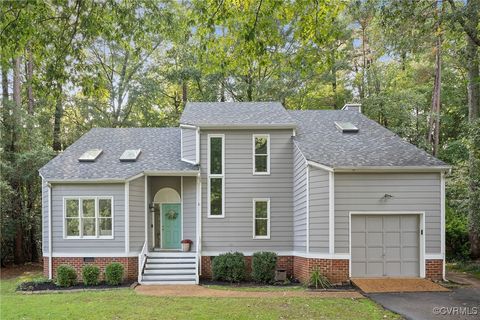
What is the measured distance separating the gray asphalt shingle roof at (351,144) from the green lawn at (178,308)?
4.23 m

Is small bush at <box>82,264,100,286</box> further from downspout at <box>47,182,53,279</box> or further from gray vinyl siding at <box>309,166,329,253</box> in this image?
gray vinyl siding at <box>309,166,329,253</box>

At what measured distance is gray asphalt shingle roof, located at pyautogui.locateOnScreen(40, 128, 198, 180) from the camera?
46.8 feet

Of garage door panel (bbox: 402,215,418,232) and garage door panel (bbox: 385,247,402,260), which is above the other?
garage door panel (bbox: 402,215,418,232)

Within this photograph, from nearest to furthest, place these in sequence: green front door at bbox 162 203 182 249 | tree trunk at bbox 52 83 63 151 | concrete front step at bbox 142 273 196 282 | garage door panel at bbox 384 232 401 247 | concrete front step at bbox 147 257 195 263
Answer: garage door panel at bbox 384 232 401 247 < concrete front step at bbox 142 273 196 282 < concrete front step at bbox 147 257 195 263 < green front door at bbox 162 203 182 249 < tree trunk at bbox 52 83 63 151

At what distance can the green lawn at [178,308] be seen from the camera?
333 inches

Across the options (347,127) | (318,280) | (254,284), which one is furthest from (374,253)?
(347,127)

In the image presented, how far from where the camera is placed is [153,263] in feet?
45.9

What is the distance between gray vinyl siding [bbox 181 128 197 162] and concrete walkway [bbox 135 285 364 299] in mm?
5020

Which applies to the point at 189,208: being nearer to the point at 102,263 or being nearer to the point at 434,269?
Result: the point at 102,263

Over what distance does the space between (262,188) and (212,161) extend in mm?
2074

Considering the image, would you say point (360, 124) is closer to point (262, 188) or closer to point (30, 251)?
point (262, 188)

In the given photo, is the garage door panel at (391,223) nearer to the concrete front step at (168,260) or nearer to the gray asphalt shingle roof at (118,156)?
the concrete front step at (168,260)

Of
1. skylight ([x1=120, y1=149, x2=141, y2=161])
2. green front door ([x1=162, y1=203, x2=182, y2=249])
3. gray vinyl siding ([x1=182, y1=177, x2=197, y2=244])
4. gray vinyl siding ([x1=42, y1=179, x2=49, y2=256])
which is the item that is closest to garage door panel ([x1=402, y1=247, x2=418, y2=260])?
gray vinyl siding ([x1=182, y1=177, x2=197, y2=244])

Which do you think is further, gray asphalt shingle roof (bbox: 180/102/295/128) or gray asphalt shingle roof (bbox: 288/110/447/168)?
gray asphalt shingle roof (bbox: 180/102/295/128)
